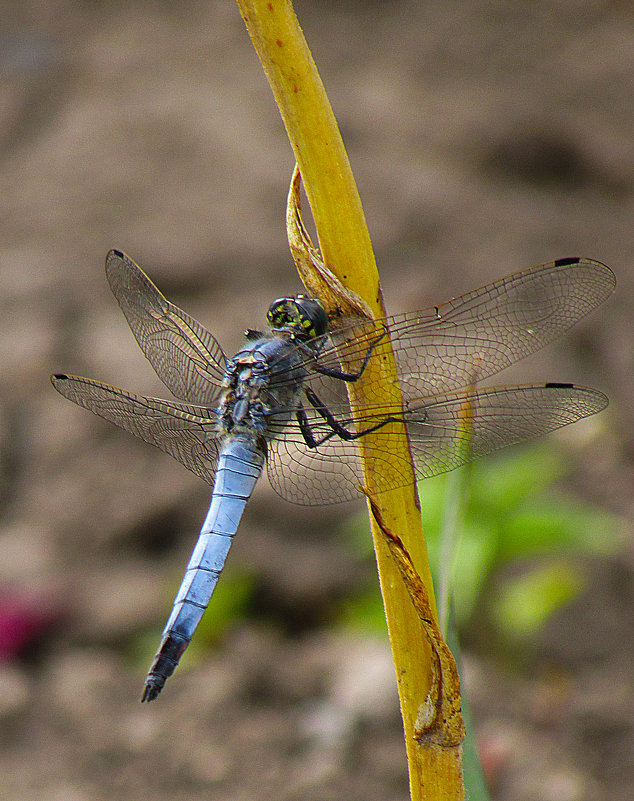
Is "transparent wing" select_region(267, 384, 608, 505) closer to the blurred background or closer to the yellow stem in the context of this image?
the yellow stem

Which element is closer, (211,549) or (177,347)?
(211,549)

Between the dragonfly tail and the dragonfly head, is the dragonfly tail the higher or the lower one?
the lower one

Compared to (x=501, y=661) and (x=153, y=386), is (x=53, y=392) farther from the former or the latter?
(x=501, y=661)

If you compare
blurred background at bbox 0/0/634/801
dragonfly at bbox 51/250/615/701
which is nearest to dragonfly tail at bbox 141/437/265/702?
dragonfly at bbox 51/250/615/701

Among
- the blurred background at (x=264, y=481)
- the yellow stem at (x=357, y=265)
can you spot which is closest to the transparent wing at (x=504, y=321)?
the yellow stem at (x=357, y=265)

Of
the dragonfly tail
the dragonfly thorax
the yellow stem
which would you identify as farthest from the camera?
the dragonfly thorax

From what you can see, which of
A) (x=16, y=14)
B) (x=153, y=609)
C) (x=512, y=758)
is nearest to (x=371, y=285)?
(x=512, y=758)

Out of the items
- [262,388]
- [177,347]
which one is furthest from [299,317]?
[177,347]

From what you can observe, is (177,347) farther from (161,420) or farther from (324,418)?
(324,418)
